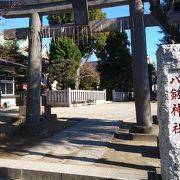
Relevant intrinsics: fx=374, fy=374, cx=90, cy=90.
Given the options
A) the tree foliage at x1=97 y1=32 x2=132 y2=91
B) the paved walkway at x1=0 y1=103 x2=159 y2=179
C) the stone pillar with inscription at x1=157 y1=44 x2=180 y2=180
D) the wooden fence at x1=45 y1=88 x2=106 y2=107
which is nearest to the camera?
the stone pillar with inscription at x1=157 y1=44 x2=180 y2=180

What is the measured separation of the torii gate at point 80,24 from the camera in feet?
35.0

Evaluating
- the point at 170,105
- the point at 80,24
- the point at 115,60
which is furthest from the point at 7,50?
the point at 115,60

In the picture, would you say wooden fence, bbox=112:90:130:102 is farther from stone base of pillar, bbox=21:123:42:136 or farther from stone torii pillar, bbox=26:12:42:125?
stone base of pillar, bbox=21:123:42:136

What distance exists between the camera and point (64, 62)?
30.1 metres

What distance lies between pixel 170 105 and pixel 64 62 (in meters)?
25.1

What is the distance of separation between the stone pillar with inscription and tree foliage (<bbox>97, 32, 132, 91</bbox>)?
35.0 meters

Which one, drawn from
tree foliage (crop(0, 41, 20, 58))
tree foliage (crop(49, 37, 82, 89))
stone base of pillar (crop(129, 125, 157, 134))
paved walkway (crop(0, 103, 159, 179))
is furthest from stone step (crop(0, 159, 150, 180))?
tree foliage (crop(49, 37, 82, 89))

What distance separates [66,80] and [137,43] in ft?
67.4

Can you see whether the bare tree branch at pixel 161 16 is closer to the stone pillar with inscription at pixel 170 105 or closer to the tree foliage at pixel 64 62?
the stone pillar with inscription at pixel 170 105

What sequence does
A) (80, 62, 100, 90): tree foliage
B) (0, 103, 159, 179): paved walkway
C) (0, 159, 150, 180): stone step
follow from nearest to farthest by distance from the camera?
(0, 159, 150, 180): stone step
(0, 103, 159, 179): paved walkway
(80, 62, 100, 90): tree foliage

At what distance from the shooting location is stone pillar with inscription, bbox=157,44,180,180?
529 centimetres

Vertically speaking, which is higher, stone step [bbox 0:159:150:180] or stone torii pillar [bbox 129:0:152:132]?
stone torii pillar [bbox 129:0:152:132]

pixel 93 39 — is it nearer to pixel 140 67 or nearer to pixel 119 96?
pixel 119 96

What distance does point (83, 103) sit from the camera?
30047 mm
